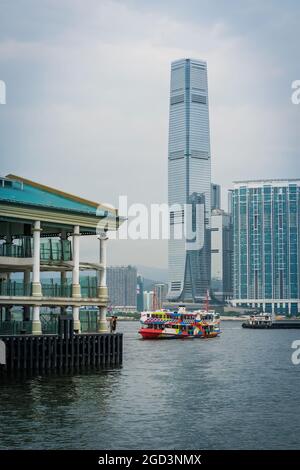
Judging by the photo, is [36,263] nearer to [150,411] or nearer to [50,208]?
[50,208]

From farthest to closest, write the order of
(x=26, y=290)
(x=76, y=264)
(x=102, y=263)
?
(x=102, y=263) < (x=76, y=264) < (x=26, y=290)

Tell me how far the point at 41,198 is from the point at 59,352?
47.0 ft

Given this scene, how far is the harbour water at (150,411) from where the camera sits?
40.6 meters

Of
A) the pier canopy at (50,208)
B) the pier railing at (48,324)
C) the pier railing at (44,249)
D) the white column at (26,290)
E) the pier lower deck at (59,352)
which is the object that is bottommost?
the pier lower deck at (59,352)

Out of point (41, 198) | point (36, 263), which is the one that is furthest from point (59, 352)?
point (41, 198)

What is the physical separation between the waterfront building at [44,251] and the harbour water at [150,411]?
7.17m

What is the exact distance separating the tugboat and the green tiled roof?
9571 centimetres

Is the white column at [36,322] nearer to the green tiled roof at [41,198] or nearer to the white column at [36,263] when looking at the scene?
the white column at [36,263]

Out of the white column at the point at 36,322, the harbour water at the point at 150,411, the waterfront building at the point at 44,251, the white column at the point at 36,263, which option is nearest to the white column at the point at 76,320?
the waterfront building at the point at 44,251

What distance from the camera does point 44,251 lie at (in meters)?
74.3

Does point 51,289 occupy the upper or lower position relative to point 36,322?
upper
